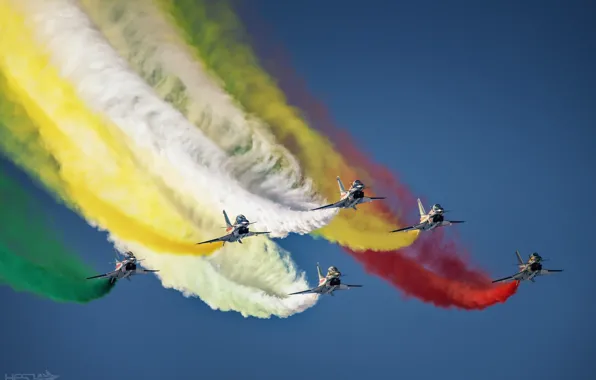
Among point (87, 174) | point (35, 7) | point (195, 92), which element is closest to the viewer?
point (35, 7)

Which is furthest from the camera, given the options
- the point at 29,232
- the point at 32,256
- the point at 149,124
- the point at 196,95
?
the point at 29,232

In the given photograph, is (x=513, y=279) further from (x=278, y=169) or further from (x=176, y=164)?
(x=176, y=164)

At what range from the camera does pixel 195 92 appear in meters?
30.8

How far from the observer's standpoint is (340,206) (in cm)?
3462

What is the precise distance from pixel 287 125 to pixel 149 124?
554cm

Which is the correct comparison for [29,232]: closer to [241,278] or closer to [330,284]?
[241,278]

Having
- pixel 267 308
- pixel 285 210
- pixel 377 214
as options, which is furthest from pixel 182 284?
pixel 377 214

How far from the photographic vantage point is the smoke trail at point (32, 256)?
3181 centimetres

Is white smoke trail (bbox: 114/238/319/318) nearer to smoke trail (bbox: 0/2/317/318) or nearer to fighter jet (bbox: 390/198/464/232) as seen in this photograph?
smoke trail (bbox: 0/2/317/318)

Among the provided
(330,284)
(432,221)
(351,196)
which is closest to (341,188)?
(351,196)

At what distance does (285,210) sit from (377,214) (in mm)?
4775

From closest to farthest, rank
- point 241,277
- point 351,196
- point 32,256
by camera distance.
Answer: point 32,256, point 351,196, point 241,277

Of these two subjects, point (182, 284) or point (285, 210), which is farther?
point (182, 284)

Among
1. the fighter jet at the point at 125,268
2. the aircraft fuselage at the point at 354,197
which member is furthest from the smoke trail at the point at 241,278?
the aircraft fuselage at the point at 354,197
